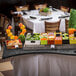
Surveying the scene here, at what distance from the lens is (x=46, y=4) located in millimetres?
7438

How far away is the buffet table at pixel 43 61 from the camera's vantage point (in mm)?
3180

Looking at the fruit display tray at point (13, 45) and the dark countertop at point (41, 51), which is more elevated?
the fruit display tray at point (13, 45)

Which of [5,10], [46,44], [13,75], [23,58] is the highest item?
[5,10]

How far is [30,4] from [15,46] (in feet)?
15.2

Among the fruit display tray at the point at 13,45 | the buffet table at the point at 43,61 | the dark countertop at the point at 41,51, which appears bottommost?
the buffet table at the point at 43,61

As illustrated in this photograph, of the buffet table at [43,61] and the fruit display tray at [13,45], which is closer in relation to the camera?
the buffet table at [43,61]

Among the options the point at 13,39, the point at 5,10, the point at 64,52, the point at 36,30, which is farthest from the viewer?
the point at 5,10

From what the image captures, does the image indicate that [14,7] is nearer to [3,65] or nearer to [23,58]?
[3,65]

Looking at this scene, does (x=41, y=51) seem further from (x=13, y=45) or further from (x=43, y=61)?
(x=13, y=45)

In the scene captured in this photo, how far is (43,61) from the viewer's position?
3.25m

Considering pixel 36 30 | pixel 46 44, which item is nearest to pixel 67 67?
pixel 46 44

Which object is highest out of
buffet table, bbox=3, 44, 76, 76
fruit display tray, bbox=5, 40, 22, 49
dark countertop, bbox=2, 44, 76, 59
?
fruit display tray, bbox=5, 40, 22, 49

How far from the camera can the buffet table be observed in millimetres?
3180

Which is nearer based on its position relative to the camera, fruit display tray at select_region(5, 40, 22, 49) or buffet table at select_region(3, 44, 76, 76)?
buffet table at select_region(3, 44, 76, 76)
